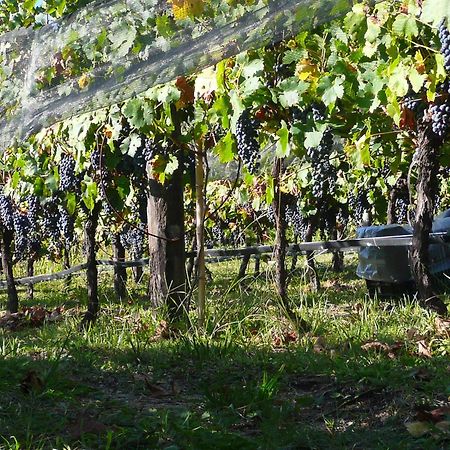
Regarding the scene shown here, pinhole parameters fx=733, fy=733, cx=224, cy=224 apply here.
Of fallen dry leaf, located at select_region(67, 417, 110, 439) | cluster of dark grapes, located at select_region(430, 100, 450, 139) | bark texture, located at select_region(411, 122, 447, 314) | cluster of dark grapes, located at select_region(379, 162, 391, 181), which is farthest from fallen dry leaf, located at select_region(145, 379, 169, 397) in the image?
cluster of dark grapes, located at select_region(379, 162, 391, 181)

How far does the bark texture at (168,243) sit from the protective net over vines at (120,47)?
1.63 meters

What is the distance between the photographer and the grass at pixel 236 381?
3266 millimetres

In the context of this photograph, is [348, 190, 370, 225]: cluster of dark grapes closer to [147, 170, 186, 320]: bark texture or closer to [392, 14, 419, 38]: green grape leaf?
[147, 170, 186, 320]: bark texture

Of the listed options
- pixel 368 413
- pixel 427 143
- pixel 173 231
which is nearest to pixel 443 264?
pixel 427 143

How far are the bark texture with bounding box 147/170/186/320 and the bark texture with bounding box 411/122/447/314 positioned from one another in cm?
192

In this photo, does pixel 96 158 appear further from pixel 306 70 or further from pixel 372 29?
pixel 372 29

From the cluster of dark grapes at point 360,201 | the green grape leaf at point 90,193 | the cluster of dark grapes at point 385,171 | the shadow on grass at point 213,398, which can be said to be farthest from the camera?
the cluster of dark grapes at point 360,201

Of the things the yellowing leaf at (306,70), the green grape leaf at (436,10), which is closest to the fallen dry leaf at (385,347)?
the yellowing leaf at (306,70)

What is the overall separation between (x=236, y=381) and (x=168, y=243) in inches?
75.8

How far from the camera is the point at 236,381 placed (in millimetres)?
4375

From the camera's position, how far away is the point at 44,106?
13.7ft

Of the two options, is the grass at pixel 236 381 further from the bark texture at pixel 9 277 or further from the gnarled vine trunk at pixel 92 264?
the bark texture at pixel 9 277

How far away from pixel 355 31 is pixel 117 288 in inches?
348

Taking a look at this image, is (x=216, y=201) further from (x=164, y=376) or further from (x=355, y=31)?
(x=355, y=31)
